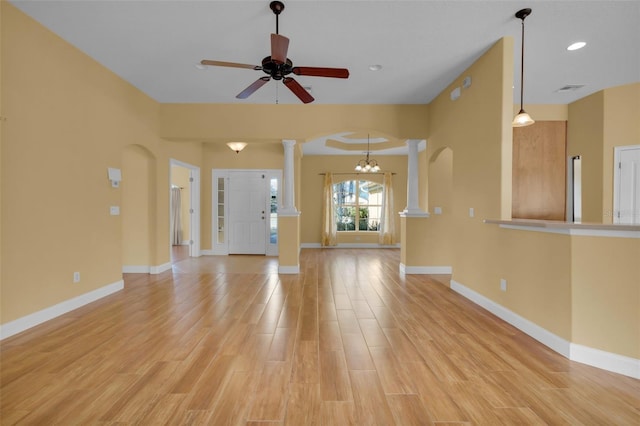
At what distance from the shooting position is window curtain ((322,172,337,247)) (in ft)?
30.2

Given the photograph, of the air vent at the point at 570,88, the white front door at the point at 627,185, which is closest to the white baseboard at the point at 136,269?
the air vent at the point at 570,88

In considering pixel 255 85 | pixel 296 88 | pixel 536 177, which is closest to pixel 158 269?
pixel 255 85

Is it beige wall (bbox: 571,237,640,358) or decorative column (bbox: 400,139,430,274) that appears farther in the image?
decorative column (bbox: 400,139,430,274)

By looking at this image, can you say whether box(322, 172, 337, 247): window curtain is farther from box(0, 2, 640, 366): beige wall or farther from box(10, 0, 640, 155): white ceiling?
box(10, 0, 640, 155): white ceiling

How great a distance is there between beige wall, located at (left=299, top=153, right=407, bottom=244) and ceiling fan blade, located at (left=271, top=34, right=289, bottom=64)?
6643 mm

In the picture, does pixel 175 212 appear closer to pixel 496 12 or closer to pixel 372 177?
pixel 372 177

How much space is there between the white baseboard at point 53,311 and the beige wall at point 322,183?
18.8 ft

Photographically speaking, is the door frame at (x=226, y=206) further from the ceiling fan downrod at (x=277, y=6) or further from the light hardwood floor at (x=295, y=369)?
the ceiling fan downrod at (x=277, y=6)

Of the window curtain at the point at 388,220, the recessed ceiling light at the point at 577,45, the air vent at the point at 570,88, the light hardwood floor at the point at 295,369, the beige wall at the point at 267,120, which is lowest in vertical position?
the light hardwood floor at the point at 295,369

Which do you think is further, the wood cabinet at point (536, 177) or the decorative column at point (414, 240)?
the decorative column at point (414, 240)

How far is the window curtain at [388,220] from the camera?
30.2 feet

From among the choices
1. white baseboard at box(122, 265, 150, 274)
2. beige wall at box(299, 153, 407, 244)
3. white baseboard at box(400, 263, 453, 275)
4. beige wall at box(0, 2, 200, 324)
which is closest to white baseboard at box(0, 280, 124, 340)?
beige wall at box(0, 2, 200, 324)

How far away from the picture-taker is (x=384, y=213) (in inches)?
366

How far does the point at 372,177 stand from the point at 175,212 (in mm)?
6516
